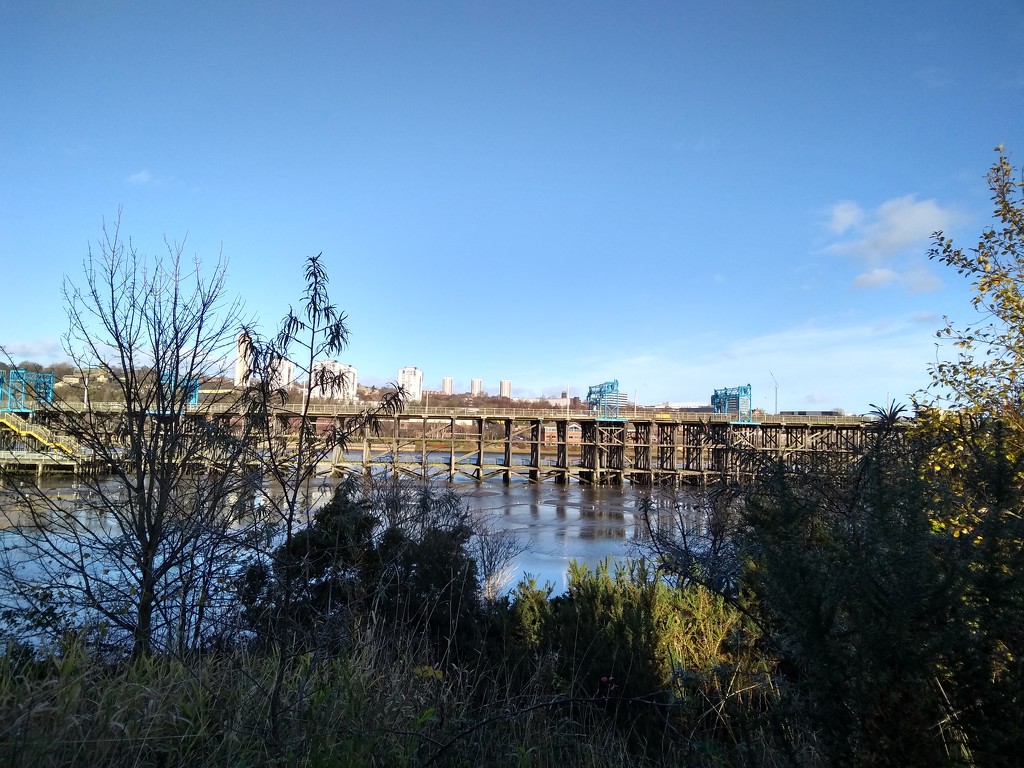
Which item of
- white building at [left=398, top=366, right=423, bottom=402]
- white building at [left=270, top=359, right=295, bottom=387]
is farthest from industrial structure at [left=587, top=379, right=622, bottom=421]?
white building at [left=270, top=359, right=295, bottom=387]

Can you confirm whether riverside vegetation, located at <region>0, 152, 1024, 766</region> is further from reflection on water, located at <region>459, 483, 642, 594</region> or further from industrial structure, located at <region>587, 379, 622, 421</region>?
industrial structure, located at <region>587, 379, 622, 421</region>

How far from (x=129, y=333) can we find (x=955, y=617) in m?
6.47

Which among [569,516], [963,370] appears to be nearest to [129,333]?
[963,370]

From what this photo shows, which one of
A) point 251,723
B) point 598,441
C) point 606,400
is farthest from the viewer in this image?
point 606,400

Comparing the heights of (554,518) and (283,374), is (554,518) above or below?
below

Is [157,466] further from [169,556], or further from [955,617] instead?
[955,617]

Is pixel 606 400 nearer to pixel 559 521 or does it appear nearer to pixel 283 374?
pixel 559 521

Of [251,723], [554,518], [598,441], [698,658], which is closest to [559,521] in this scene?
[554,518]

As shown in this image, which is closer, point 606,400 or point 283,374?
point 283,374

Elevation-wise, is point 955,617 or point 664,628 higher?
point 955,617

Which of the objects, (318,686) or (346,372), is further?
(346,372)

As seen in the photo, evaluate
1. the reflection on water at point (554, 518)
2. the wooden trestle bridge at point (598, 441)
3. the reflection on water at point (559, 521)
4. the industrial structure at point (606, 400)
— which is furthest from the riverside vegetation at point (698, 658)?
the industrial structure at point (606, 400)

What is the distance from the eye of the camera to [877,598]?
2104 millimetres

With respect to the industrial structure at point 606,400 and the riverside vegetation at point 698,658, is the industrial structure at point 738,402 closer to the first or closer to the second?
the industrial structure at point 606,400
